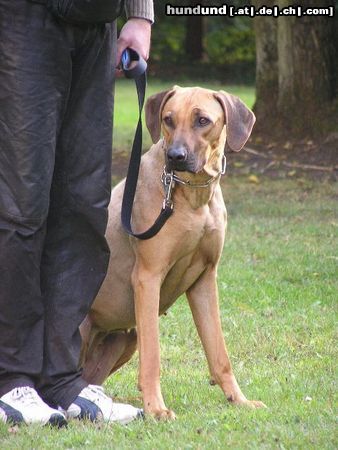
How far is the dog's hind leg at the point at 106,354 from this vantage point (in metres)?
4.93

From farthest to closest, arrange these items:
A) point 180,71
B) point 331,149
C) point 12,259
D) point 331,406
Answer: point 180,71, point 331,149, point 331,406, point 12,259

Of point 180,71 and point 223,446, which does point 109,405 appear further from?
point 180,71

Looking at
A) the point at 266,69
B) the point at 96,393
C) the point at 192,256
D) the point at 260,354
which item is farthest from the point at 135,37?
the point at 266,69

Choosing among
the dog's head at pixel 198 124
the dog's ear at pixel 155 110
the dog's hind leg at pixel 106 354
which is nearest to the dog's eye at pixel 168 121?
the dog's head at pixel 198 124

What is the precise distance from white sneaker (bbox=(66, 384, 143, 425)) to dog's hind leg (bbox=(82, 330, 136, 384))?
0.61m

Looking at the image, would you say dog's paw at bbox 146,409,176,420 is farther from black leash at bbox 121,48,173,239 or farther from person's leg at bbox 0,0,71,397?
black leash at bbox 121,48,173,239

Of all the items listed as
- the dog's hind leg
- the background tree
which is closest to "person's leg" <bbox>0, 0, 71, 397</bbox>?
the dog's hind leg

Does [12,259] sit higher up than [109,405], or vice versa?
[12,259]

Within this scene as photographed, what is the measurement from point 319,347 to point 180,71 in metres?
22.2

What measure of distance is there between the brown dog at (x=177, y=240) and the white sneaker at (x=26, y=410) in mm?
483

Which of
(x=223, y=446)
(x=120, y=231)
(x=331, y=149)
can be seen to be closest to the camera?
(x=223, y=446)

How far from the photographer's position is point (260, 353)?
217 inches

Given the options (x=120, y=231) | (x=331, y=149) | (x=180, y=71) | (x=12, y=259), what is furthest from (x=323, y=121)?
(x=180, y=71)

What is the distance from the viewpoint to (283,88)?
1281cm
